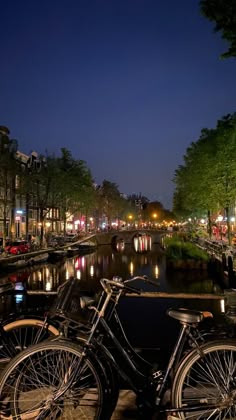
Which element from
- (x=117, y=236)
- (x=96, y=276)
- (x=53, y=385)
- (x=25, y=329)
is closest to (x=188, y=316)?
(x=53, y=385)

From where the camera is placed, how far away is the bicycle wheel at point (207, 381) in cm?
335

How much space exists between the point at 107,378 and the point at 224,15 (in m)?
11.8

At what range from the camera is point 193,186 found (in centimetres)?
4672

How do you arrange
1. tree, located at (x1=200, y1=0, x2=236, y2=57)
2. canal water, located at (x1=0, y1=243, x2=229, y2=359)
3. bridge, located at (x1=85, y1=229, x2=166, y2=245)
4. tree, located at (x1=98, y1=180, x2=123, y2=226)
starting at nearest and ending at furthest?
canal water, located at (x1=0, y1=243, x2=229, y2=359), tree, located at (x1=200, y1=0, x2=236, y2=57), bridge, located at (x1=85, y1=229, x2=166, y2=245), tree, located at (x1=98, y1=180, x2=123, y2=226)

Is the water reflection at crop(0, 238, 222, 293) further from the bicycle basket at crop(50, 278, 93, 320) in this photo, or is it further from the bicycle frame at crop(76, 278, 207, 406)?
the bicycle frame at crop(76, 278, 207, 406)

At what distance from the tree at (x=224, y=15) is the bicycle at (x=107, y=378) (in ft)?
36.5

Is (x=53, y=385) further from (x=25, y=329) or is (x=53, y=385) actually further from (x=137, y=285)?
(x=137, y=285)

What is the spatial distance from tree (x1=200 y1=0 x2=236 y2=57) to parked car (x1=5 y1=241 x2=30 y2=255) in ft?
116

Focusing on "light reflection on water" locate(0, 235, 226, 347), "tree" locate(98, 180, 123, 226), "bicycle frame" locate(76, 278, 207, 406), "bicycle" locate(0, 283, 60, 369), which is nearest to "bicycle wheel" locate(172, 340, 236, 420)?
"bicycle frame" locate(76, 278, 207, 406)

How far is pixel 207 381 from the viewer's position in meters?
3.67

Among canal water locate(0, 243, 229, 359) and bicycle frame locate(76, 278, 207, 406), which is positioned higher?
bicycle frame locate(76, 278, 207, 406)

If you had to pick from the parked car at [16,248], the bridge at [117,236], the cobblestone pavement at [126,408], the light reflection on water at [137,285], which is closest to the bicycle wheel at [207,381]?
the cobblestone pavement at [126,408]

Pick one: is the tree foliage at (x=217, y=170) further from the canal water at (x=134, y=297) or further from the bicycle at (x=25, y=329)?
the bicycle at (x=25, y=329)

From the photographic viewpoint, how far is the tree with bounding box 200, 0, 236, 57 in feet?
39.7
